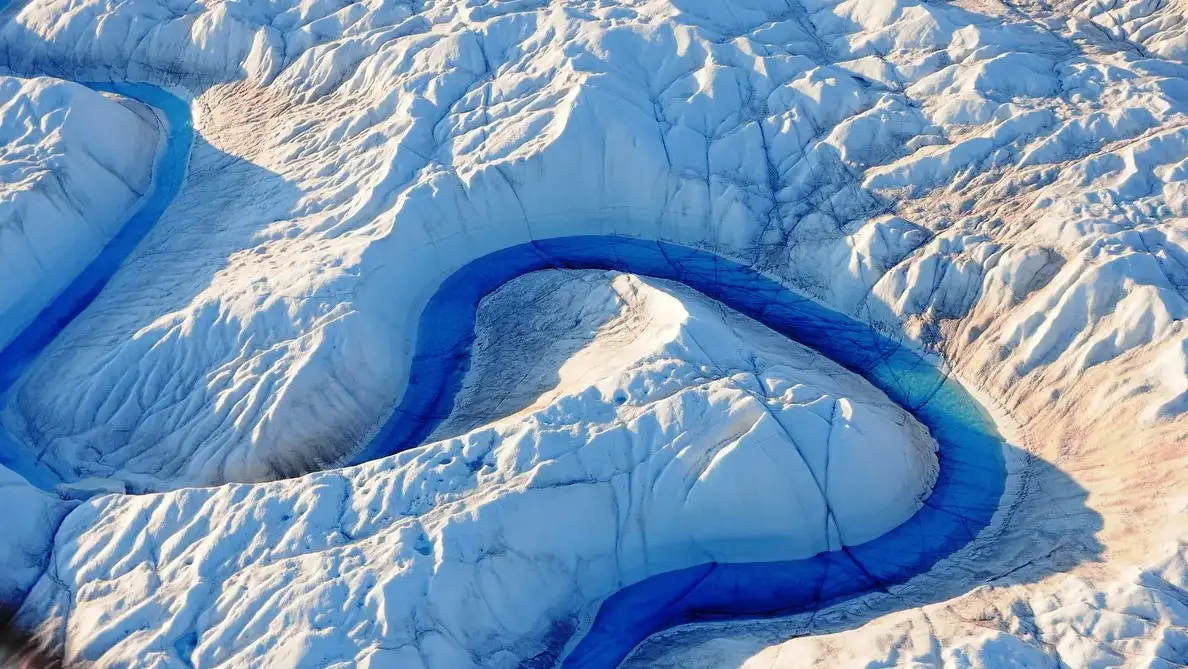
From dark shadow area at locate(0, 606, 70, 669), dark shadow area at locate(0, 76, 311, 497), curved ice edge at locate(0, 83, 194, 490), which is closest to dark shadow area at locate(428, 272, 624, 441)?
dark shadow area at locate(0, 76, 311, 497)

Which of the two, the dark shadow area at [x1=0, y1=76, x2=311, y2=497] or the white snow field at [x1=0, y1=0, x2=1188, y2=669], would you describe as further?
the dark shadow area at [x1=0, y1=76, x2=311, y2=497]

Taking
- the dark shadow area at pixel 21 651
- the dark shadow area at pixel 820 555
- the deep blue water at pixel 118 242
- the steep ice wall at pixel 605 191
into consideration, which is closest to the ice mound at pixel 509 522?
the dark shadow area at pixel 21 651

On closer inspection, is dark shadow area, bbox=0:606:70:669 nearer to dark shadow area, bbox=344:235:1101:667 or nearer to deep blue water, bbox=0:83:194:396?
dark shadow area, bbox=344:235:1101:667

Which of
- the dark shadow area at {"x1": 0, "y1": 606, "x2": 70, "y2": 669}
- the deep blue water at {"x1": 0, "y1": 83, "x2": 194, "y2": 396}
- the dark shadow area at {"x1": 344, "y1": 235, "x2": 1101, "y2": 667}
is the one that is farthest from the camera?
the deep blue water at {"x1": 0, "y1": 83, "x2": 194, "y2": 396}

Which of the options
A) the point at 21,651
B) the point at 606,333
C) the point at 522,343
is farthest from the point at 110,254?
the point at 606,333

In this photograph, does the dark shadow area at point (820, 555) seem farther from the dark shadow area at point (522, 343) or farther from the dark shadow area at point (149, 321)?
the dark shadow area at point (149, 321)

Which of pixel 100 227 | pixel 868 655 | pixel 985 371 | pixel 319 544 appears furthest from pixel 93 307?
pixel 985 371

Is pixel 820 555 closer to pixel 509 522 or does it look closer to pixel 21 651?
pixel 509 522
